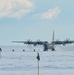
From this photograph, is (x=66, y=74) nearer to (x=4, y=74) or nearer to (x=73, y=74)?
(x=73, y=74)

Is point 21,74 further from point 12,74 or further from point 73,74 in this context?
point 73,74

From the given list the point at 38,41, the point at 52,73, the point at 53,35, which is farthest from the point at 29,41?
the point at 52,73

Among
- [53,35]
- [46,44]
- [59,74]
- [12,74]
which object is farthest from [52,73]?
[53,35]

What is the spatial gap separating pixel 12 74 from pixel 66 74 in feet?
14.5

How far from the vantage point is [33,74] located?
31.8m

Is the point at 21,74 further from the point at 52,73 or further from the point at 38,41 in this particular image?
the point at 38,41

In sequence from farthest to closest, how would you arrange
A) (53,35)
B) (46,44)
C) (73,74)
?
(53,35) → (46,44) → (73,74)

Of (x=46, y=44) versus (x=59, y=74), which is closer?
(x=59, y=74)

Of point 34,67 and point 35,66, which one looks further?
point 35,66

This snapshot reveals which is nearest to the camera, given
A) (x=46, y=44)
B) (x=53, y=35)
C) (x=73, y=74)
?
(x=73, y=74)

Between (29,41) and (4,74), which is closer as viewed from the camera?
(4,74)

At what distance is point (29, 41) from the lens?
143375 millimetres

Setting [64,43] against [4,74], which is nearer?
[4,74]

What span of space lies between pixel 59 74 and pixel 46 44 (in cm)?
10672
